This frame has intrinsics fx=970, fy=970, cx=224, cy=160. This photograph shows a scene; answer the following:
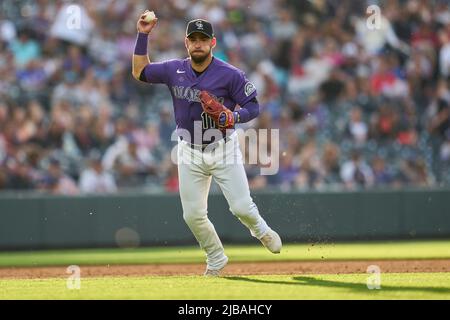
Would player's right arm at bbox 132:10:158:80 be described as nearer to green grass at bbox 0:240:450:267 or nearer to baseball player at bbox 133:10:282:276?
baseball player at bbox 133:10:282:276

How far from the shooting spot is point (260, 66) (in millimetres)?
16094

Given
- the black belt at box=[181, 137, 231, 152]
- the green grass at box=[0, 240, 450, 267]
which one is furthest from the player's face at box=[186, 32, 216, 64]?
the green grass at box=[0, 240, 450, 267]

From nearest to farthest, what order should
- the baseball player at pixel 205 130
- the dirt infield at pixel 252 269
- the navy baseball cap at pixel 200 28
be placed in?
the navy baseball cap at pixel 200 28 < the baseball player at pixel 205 130 < the dirt infield at pixel 252 269

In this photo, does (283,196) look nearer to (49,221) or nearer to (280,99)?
(280,99)

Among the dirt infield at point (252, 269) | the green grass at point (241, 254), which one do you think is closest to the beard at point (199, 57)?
the dirt infield at point (252, 269)

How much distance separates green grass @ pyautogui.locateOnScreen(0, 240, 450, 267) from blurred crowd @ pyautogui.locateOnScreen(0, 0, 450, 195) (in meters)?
1.17

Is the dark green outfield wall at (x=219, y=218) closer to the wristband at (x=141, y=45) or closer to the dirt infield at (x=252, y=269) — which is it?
the dirt infield at (x=252, y=269)

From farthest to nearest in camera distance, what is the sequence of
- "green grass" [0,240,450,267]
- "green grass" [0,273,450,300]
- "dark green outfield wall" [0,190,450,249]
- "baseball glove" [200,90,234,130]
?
"dark green outfield wall" [0,190,450,249]
"green grass" [0,240,450,267]
"baseball glove" [200,90,234,130]
"green grass" [0,273,450,300]

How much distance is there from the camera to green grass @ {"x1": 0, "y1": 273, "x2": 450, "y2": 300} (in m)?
6.90

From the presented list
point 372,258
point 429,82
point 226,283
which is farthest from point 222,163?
point 429,82

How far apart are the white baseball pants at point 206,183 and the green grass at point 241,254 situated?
11.0ft

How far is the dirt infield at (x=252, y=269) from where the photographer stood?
9.55 m

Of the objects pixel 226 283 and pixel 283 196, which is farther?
pixel 283 196

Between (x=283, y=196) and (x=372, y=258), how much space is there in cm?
286
